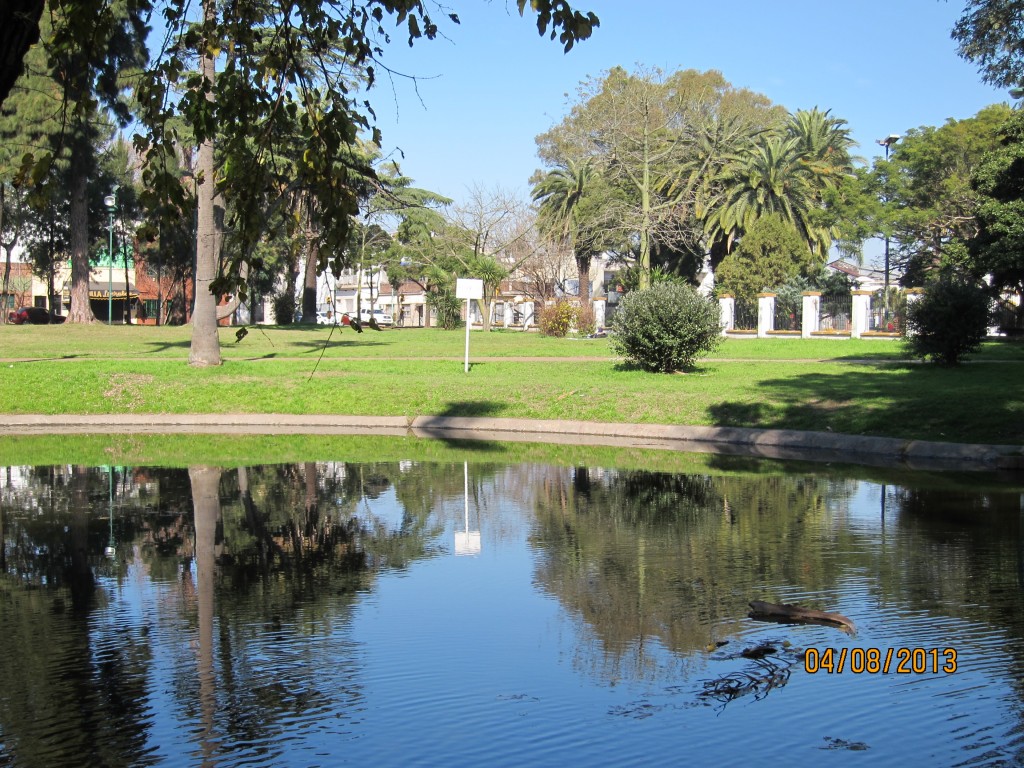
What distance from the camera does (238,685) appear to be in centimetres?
561

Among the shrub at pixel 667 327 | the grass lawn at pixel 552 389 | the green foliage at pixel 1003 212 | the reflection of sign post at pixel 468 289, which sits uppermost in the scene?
the green foliage at pixel 1003 212

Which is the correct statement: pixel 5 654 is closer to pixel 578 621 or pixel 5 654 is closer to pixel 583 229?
pixel 578 621

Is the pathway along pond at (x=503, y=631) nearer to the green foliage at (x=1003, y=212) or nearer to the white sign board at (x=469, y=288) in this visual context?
the white sign board at (x=469, y=288)

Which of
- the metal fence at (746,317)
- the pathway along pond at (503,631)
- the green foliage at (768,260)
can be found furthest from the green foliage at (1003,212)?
the green foliage at (768,260)

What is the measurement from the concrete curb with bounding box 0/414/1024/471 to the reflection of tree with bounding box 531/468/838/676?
3323 millimetres

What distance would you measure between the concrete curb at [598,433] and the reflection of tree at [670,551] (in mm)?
3323

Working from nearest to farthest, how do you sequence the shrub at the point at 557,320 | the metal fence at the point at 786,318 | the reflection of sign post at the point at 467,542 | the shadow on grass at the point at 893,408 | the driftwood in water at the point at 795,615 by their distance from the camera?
the driftwood in water at the point at 795,615 → the reflection of sign post at the point at 467,542 → the shadow on grass at the point at 893,408 → the shrub at the point at 557,320 → the metal fence at the point at 786,318

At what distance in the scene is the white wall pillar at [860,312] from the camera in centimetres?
4594

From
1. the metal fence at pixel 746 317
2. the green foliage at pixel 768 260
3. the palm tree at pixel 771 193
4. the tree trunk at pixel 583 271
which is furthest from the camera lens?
the tree trunk at pixel 583 271

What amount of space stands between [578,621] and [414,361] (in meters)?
22.6

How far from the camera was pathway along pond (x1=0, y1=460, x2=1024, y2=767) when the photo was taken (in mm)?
→ 4961
